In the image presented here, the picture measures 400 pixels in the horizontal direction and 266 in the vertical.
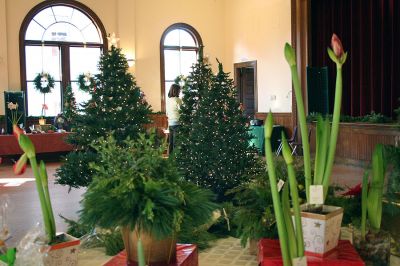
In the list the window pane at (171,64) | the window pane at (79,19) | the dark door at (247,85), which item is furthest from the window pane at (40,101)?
the dark door at (247,85)

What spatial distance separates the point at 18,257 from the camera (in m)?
1.72

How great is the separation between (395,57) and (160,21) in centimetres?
676

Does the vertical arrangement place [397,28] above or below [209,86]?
above

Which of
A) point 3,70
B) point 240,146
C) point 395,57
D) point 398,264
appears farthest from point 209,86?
point 3,70

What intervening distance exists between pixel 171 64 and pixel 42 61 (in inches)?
145

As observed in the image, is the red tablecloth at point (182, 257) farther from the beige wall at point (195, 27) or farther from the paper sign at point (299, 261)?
the beige wall at point (195, 27)

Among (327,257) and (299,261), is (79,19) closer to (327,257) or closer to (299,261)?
Answer: (327,257)

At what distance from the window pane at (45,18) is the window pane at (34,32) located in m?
0.13

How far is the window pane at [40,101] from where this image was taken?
39.6 feet

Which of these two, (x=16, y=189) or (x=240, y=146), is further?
(x=16, y=189)

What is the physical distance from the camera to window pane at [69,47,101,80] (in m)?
12.6

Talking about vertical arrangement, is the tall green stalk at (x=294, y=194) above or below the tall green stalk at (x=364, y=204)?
above

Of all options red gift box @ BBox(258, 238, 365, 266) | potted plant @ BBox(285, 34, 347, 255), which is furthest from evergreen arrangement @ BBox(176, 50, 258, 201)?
potted plant @ BBox(285, 34, 347, 255)

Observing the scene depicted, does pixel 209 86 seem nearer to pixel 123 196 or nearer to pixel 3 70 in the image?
pixel 123 196
